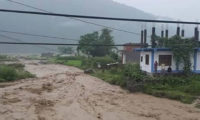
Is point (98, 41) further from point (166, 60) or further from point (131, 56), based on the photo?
point (166, 60)

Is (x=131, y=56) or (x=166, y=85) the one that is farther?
(x=131, y=56)

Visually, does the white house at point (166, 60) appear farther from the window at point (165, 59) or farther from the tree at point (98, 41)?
the tree at point (98, 41)

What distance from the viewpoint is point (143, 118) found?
34.8ft

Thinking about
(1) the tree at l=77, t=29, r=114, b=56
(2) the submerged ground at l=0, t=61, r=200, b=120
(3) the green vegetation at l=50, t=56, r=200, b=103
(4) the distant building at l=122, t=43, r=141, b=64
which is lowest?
(2) the submerged ground at l=0, t=61, r=200, b=120

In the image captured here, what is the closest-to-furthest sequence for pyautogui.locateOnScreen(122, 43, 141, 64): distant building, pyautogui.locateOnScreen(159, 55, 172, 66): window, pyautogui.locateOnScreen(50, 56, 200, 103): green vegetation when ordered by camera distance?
pyautogui.locateOnScreen(50, 56, 200, 103): green vegetation, pyautogui.locateOnScreen(159, 55, 172, 66): window, pyautogui.locateOnScreen(122, 43, 141, 64): distant building

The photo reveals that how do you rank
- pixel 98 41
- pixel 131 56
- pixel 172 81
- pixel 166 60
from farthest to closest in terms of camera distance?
Result: pixel 98 41
pixel 131 56
pixel 166 60
pixel 172 81

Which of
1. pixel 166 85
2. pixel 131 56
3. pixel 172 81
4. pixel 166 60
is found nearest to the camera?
pixel 166 85

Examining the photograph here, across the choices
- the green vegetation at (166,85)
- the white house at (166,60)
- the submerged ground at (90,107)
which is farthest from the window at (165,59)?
the submerged ground at (90,107)

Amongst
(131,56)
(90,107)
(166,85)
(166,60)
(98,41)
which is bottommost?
(90,107)

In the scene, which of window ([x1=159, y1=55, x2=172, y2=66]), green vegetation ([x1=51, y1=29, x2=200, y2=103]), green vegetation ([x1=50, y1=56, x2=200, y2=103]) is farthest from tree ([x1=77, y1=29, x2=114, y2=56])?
window ([x1=159, y1=55, x2=172, y2=66])

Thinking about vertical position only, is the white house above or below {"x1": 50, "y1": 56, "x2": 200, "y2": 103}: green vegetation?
above

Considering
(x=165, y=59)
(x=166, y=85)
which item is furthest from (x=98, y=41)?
(x=166, y=85)

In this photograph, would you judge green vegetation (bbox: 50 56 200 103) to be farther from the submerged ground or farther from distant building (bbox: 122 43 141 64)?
distant building (bbox: 122 43 141 64)

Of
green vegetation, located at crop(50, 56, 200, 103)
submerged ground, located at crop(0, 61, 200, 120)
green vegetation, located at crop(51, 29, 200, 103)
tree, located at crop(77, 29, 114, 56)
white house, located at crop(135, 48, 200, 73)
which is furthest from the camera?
tree, located at crop(77, 29, 114, 56)
